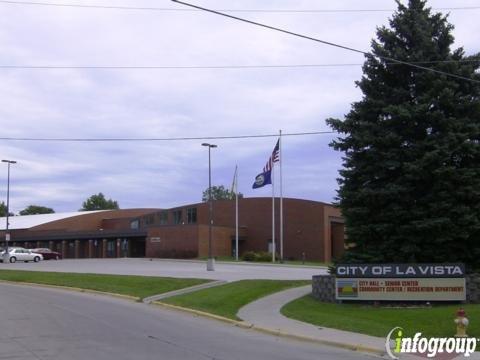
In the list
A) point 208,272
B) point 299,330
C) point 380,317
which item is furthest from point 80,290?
point 299,330

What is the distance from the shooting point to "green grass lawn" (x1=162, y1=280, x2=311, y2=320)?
21.3m

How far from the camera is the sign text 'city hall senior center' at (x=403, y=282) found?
20875 mm

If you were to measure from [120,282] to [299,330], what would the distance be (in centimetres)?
1811

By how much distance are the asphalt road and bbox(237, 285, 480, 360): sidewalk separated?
1.27ft

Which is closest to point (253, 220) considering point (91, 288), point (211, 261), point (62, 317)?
point (211, 261)

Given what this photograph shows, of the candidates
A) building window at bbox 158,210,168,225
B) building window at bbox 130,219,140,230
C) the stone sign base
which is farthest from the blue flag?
the stone sign base

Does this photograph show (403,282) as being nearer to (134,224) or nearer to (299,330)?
(299,330)

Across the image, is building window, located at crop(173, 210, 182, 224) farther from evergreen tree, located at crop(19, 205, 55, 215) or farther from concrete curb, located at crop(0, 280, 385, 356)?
evergreen tree, located at crop(19, 205, 55, 215)

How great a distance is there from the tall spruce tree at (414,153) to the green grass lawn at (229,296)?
3.98 m

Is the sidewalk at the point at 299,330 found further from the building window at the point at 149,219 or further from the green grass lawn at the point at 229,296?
the building window at the point at 149,219

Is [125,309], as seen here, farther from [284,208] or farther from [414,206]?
[284,208]

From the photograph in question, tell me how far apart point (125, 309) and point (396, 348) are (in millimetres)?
10940

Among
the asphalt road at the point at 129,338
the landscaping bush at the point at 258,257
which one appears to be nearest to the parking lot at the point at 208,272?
the landscaping bush at the point at 258,257

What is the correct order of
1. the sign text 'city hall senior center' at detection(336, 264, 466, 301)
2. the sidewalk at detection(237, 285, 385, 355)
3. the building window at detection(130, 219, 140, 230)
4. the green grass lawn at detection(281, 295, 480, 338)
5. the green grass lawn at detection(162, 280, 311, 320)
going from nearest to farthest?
the sidewalk at detection(237, 285, 385, 355) → the green grass lawn at detection(281, 295, 480, 338) → the sign text 'city hall senior center' at detection(336, 264, 466, 301) → the green grass lawn at detection(162, 280, 311, 320) → the building window at detection(130, 219, 140, 230)
